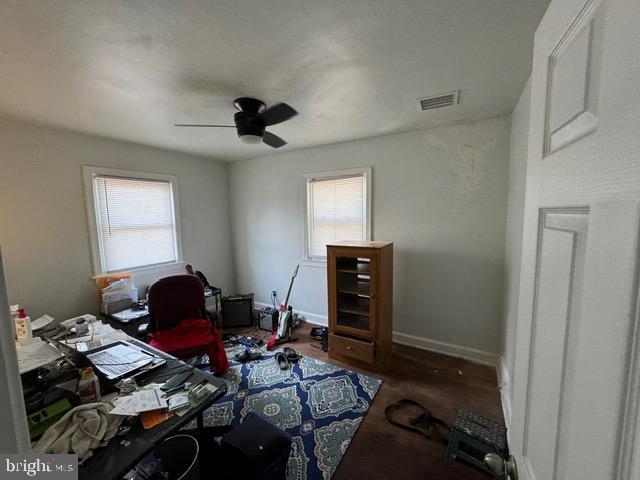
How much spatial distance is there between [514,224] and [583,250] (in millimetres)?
1913

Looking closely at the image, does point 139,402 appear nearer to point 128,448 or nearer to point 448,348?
point 128,448

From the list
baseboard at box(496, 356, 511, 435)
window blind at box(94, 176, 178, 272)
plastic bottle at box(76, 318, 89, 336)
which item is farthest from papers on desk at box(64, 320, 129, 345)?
baseboard at box(496, 356, 511, 435)

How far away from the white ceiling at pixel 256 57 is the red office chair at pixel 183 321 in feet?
5.10

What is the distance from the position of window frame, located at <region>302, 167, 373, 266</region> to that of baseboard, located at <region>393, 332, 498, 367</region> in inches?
48.3

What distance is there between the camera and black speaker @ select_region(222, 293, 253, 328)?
347 centimetres

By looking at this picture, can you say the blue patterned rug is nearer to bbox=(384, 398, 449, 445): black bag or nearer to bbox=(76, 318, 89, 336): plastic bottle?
bbox=(384, 398, 449, 445): black bag

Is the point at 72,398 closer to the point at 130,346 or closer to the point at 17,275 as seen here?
the point at 130,346

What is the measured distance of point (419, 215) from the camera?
2.77m

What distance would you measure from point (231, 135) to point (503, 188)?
2.74m

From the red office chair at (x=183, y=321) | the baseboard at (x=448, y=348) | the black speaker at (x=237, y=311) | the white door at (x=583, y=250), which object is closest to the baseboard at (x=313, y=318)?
the black speaker at (x=237, y=311)

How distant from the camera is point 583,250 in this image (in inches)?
17.5

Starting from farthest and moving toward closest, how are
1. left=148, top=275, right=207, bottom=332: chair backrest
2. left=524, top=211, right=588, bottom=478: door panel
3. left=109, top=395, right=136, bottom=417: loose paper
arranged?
1. left=148, top=275, right=207, bottom=332: chair backrest
2. left=109, top=395, right=136, bottom=417: loose paper
3. left=524, top=211, right=588, bottom=478: door panel

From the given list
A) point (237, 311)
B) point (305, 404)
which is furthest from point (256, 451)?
point (237, 311)

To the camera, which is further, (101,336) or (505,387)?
(505,387)
